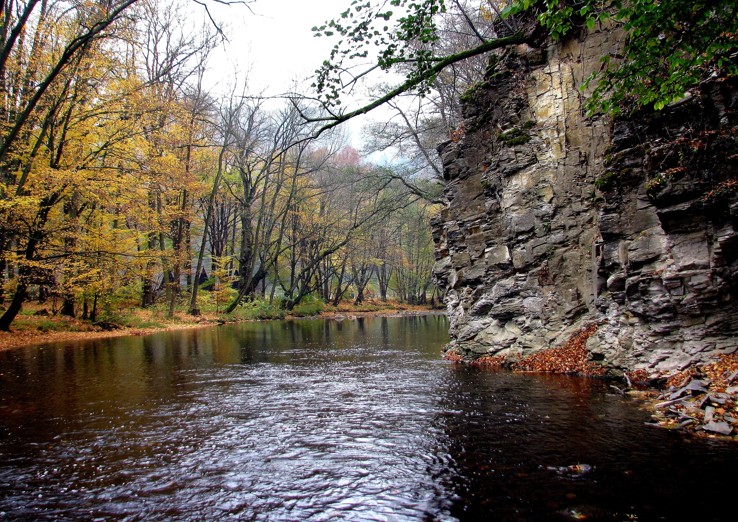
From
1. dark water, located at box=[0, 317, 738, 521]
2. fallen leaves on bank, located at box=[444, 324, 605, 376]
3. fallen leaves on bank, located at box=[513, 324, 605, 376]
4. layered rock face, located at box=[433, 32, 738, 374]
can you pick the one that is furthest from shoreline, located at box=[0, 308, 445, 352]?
fallen leaves on bank, located at box=[513, 324, 605, 376]

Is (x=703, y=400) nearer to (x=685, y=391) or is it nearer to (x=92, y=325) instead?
(x=685, y=391)

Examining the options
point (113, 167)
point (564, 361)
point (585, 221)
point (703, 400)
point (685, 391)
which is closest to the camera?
point (703, 400)

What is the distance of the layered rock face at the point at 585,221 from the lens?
8164 mm

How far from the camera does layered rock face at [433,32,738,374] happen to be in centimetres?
816

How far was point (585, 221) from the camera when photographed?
1188 cm

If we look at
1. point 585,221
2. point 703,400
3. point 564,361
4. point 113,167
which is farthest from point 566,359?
point 113,167

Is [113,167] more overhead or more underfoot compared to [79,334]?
more overhead

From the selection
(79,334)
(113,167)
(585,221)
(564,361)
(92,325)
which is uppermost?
(113,167)

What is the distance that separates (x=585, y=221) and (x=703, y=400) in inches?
256

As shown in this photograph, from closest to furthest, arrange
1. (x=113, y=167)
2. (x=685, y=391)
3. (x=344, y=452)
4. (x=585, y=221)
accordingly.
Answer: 1. (x=344, y=452)
2. (x=685, y=391)
3. (x=585, y=221)
4. (x=113, y=167)

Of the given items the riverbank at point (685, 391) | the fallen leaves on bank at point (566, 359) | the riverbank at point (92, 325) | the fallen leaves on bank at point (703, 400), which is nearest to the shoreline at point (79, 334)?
the riverbank at point (92, 325)

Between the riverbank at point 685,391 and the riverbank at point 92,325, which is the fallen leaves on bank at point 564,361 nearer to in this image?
the riverbank at point 685,391

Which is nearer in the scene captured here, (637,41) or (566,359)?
(637,41)

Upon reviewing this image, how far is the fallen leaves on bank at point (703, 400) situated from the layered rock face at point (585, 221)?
0.55m
